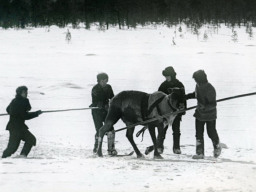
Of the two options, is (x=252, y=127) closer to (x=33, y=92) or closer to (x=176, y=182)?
(x=176, y=182)

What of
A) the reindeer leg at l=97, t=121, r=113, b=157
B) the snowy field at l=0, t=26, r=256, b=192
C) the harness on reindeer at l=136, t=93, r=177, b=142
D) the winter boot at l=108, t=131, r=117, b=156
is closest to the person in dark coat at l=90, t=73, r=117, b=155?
the winter boot at l=108, t=131, r=117, b=156

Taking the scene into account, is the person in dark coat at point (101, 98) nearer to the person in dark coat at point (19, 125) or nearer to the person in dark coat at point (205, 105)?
the person in dark coat at point (19, 125)

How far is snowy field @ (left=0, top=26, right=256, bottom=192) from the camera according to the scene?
20.5 feet

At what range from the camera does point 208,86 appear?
8.41 metres

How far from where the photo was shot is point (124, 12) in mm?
30312

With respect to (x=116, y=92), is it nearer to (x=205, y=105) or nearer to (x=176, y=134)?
(x=176, y=134)

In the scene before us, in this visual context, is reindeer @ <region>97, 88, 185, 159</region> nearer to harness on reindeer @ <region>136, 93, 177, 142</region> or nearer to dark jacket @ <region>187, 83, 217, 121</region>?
harness on reindeer @ <region>136, 93, 177, 142</region>

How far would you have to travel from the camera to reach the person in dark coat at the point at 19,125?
8.40 metres

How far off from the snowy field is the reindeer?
0.49m

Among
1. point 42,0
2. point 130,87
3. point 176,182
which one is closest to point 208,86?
point 176,182

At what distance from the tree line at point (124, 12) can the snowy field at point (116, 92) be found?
3.47 meters

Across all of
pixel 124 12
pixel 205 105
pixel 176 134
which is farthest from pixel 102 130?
pixel 124 12

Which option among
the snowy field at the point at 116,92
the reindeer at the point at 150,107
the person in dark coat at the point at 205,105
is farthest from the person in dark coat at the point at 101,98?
the person in dark coat at the point at 205,105

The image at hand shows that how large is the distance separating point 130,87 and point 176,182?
9136 millimetres
